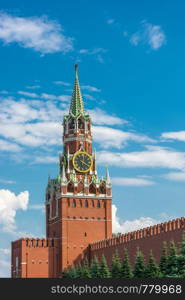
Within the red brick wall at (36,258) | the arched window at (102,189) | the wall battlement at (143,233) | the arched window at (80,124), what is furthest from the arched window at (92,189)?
the arched window at (80,124)

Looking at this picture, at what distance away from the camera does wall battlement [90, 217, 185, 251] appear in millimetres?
53250

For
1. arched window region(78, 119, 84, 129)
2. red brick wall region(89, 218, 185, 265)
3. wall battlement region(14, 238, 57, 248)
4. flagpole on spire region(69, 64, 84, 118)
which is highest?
flagpole on spire region(69, 64, 84, 118)

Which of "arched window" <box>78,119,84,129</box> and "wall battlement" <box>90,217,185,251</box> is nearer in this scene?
"wall battlement" <box>90,217,185,251</box>

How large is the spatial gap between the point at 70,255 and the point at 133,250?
14207 mm

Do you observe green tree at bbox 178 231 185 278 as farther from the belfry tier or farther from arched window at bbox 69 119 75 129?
arched window at bbox 69 119 75 129

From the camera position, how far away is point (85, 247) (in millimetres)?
73625

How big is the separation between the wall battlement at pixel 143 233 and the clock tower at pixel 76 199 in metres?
2.22

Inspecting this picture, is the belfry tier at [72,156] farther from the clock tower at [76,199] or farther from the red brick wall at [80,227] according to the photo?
the red brick wall at [80,227]

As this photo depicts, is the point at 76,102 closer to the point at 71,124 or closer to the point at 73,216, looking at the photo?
the point at 71,124

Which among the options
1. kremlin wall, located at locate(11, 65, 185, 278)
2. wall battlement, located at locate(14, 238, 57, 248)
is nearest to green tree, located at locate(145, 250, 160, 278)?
kremlin wall, located at locate(11, 65, 185, 278)

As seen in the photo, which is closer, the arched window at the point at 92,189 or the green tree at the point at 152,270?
the green tree at the point at 152,270

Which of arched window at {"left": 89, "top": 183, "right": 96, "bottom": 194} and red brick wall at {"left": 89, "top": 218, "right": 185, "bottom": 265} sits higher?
arched window at {"left": 89, "top": 183, "right": 96, "bottom": 194}

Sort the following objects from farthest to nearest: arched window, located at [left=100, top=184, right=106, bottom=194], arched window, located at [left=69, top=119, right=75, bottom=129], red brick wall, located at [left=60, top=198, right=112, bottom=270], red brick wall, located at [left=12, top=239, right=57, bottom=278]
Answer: arched window, located at [left=69, top=119, right=75, bottom=129] < arched window, located at [left=100, top=184, right=106, bottom=194] < red brick wall, located at [left=60, top=198, right=112, bottom=270] < red brick wall, located at [left=12, top=239, right=57, bottom=278]

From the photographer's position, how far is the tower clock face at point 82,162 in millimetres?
77250
